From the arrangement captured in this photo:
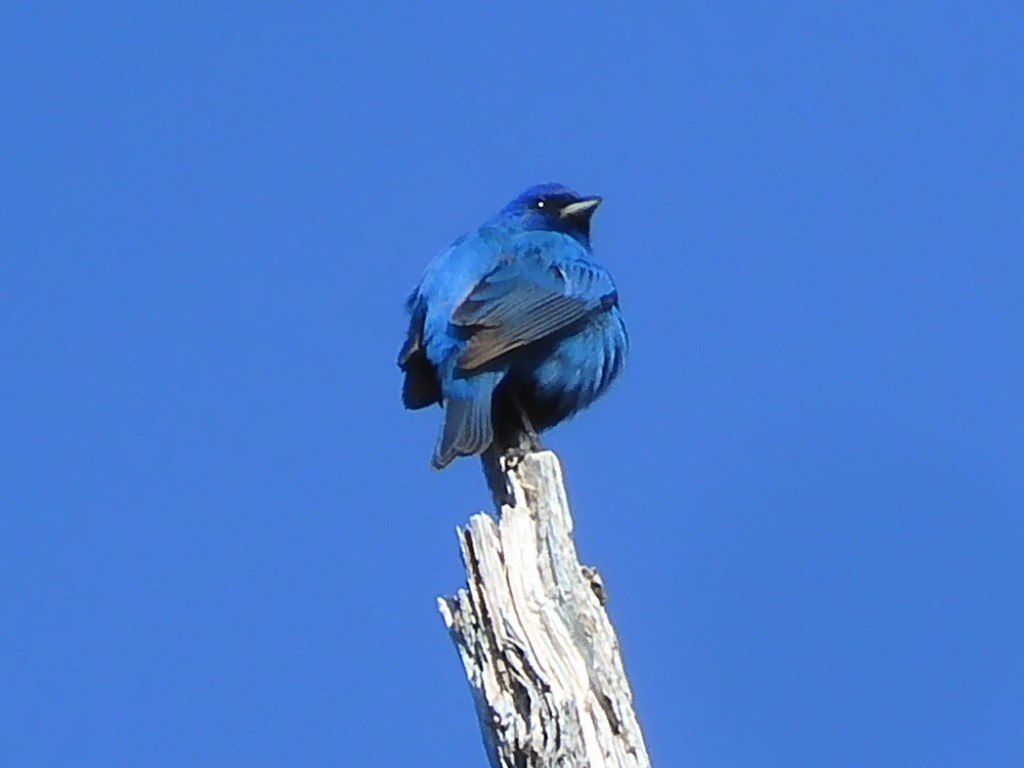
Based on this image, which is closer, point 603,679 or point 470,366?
point 603,679

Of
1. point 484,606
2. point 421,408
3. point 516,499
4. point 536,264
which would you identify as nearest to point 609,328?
point 536,264

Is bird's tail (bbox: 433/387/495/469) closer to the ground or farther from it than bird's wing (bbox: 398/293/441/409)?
closer to the ground

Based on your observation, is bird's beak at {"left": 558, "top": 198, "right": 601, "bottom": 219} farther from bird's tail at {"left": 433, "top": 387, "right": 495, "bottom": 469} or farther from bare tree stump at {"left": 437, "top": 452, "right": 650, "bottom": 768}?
bare tree stump at {"left": 437, "top": 452, "right": 650, "bottom": 768}

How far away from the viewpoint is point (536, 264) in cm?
1008

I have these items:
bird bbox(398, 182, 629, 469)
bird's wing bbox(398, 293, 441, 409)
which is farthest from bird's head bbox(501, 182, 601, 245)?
bird's wing bbox(398, 293, 441, 409)

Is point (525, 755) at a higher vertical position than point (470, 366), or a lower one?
lower

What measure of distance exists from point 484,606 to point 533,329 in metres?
3.56

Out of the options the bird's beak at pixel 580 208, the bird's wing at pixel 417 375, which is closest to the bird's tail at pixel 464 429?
the bird's wing at pixel 417 375

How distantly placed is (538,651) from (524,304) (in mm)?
3930

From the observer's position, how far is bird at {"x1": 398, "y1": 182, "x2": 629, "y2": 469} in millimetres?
9164

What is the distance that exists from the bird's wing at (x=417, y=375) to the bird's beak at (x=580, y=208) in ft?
6.46

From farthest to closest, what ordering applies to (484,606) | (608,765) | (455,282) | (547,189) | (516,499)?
(547,189), (455,282), (516,499), (484,606), (608,765)

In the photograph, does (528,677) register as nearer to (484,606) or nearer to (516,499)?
(484,606)

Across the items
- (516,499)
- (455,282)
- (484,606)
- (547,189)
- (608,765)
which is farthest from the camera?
(547,189)
